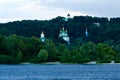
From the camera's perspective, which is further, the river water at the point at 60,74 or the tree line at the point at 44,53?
the tree line at the point at 44,53

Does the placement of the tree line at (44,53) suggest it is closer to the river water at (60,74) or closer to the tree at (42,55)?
the tree at (42,55)

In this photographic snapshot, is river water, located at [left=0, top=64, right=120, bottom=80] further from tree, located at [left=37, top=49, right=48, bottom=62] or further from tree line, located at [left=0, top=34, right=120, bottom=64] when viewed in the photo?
tree line, located at [left=0, top=34, right=120, bottom=64]

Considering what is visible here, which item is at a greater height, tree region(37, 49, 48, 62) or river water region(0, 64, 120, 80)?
river water region(0, 64, 120, 80)

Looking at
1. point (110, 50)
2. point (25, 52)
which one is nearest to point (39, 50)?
point (25, 52)

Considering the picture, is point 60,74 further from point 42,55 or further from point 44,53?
point 44,53

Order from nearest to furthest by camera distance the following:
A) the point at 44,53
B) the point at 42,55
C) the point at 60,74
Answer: the point at 60,74, the point at 42,55, the point at 44,53

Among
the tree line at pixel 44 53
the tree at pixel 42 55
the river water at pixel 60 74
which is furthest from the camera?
the tree line at pixel 44 53

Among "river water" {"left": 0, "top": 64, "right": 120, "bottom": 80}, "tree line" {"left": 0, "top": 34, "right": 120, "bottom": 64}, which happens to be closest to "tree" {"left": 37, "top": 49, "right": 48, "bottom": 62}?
"tree line" {"left": 0, "top": 34, "right": 120, "bottom": 64}

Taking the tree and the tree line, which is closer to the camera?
the tree

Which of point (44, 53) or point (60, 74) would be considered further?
point (44, 53)

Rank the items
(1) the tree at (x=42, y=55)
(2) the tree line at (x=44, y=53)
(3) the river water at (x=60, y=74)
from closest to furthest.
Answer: (3) the river water at (x=60, y=74)
(1) the tree at (x=42, y=55)
(2) the tree line at (x=44, y=53)

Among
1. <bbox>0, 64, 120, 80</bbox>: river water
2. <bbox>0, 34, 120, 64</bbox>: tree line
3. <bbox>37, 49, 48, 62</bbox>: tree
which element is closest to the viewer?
<bbox>0, 64, 120, 80</bbox>: river water

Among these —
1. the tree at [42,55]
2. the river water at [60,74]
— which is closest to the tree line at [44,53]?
the tree at [42,55]

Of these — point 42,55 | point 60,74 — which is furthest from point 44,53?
point 60,74
